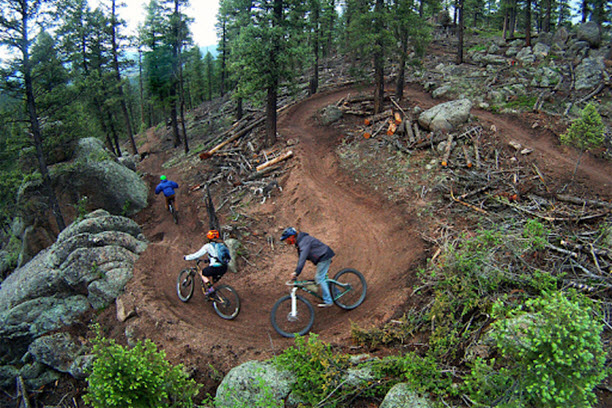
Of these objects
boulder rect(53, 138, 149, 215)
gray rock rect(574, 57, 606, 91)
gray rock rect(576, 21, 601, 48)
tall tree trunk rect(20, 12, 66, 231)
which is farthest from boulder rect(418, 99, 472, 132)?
tall tree trunk rect(20, 12, 66, 231)

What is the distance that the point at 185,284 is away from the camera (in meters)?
10.5

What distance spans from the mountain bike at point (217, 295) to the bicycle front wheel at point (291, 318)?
135cm

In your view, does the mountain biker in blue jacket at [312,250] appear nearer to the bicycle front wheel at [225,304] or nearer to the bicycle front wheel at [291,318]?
the bicycle front wheel at [291,318]

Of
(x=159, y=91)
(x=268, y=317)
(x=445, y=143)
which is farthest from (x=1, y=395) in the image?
(x=159, y=91)

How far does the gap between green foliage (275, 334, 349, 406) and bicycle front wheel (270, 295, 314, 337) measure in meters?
1.53

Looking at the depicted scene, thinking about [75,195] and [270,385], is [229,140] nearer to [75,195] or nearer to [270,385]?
[75,195]

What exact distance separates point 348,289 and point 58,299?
9.95m

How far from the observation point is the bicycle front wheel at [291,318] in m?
8.48

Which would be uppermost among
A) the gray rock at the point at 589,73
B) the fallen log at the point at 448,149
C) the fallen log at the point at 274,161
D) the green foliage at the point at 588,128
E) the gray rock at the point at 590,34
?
the gray rock at the point at 590,34

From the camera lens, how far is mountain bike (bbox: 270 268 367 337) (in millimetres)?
8492

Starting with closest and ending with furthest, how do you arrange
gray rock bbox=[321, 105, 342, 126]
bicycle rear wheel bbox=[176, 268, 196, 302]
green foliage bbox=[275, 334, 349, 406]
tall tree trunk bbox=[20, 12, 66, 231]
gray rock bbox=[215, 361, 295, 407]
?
green foliage bbox=[275, 334, 349, 406], gray rock bbox=[215, 361, 295, 407], bicycle rear wheel bbox=[176, 268, 196, 302], tall tree trunk bbox=[20, 12, 66, 231], gray rock bbox=[321, 105, 342, 126]

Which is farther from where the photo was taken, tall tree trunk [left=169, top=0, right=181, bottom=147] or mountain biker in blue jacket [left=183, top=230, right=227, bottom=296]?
tall tree trunk [left=169, top=0, right=181, bottom=147]

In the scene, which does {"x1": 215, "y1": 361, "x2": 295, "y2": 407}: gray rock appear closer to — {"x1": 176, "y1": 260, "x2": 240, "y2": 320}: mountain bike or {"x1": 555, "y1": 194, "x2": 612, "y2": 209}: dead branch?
{"x1": 176, "y1": 260, "x2": 240, "y2": 320}: mountain bike

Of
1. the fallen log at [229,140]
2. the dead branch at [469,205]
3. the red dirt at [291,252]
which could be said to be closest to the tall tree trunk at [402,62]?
the red dirt at [291,252]
